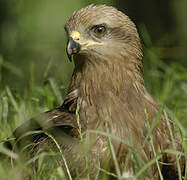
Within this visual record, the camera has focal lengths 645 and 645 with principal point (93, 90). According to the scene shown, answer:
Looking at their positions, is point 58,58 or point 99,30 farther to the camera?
point 58,58

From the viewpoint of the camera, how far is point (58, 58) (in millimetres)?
8281

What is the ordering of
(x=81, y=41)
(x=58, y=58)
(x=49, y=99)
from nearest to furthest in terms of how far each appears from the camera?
1. (x=81, y=41)
2. (x=49, y=99)
3. (x=58, y=58)

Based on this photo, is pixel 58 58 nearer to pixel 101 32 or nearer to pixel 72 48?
pixel 101 32

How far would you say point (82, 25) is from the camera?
4.49 m

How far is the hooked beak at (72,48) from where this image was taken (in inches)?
170

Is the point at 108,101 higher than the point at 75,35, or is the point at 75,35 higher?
the point at 75,35

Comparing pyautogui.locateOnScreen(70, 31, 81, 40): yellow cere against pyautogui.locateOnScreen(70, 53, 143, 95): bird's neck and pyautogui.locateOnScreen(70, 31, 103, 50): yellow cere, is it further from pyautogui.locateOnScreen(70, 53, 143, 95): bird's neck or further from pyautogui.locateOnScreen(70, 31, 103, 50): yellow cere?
pyautogui.locateOnScreen(70, 53, 143, 95): bird's neck

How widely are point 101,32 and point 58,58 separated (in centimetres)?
383

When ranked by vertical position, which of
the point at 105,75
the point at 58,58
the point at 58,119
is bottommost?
the point at 58,58

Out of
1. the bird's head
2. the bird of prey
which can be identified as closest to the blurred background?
the bird of prey

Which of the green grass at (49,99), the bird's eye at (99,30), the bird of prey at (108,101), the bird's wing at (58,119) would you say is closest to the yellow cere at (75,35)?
the bird of prey at (108,101)

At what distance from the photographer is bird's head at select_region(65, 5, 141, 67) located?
4.46 m

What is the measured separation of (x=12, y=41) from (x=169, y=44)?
6.04 ft

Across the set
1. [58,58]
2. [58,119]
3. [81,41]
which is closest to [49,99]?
[58,119]
